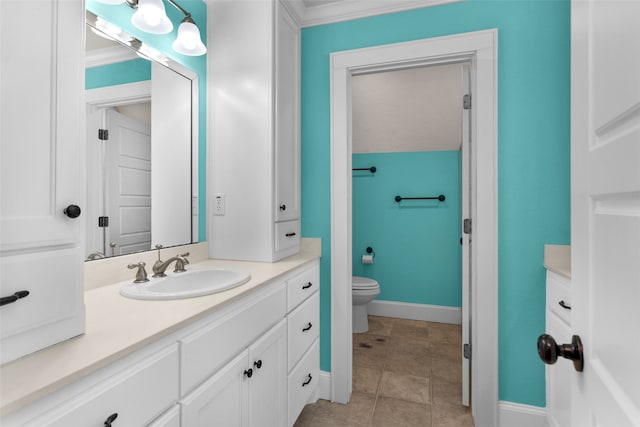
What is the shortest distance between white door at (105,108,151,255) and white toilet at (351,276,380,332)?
1906mm

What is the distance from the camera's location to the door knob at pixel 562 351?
60 cm

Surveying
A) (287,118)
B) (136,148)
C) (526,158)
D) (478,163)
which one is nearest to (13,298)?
(136,148)

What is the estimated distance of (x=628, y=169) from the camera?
43cm

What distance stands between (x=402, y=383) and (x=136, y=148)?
7.07 feet

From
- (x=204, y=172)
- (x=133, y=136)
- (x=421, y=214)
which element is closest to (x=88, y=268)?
(x=133, y=136)

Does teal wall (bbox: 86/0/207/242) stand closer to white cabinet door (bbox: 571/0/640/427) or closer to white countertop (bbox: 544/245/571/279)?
white cabinet door (bbox: 571/0/640/427)

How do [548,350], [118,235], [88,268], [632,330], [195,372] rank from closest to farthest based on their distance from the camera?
[632,330] < [548,350] < [195,372] < [88,268] < [118,235]

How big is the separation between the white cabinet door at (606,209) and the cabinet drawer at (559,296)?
95 cm

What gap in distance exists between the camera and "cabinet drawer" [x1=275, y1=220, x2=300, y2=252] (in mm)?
1803

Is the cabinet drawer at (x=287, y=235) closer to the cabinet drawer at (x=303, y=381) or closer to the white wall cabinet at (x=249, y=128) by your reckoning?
the white wall cabinet at (x=249, y=128)

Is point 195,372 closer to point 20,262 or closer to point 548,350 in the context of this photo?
point 20,262

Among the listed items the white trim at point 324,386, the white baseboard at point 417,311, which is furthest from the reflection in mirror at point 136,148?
the white baseboard at point 417,311

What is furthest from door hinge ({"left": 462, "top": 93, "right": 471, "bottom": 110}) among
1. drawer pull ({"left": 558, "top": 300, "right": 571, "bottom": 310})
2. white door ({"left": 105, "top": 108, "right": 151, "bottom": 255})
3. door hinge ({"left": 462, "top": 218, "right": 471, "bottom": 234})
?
white door ({"left": 105, "top": 108, "right": 151, "bottom": 255})

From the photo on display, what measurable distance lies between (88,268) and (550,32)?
8.02 ft
